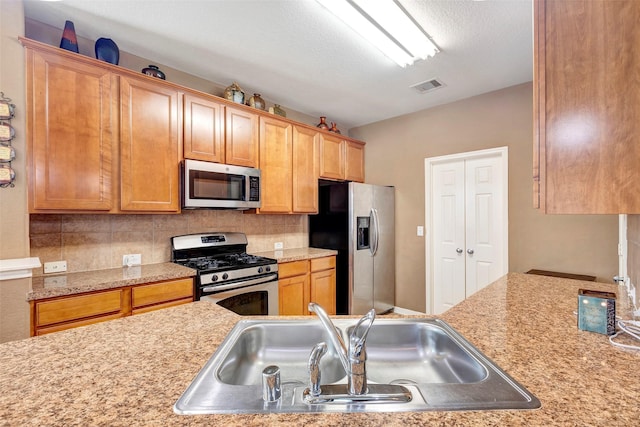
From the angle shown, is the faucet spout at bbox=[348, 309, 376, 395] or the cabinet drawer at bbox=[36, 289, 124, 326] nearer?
the faucet spout at bbox=[348, 309, 376, 395]

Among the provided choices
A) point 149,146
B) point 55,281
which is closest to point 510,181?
point 149,146

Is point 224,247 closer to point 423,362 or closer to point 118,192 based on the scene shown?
point 118,192

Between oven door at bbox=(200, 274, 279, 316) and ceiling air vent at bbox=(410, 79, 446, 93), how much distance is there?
2.41m

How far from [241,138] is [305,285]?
166cm

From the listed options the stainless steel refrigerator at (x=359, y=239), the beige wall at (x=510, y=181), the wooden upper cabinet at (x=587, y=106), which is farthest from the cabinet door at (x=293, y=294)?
the wooden upper cabinet at (x=587, y=106)

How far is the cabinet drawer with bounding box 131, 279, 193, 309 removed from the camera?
198 cm

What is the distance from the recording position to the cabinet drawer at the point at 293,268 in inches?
113

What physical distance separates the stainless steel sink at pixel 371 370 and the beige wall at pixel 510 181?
7.99ft

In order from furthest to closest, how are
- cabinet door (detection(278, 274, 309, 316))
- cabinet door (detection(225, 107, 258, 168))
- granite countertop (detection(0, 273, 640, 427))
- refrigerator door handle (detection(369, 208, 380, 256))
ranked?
1. refrigerator door handle (detection(369, 208, 380, 256))
2. cabinet door (detection(278, 274, 309, 316))
3. cabinet door (detection(225, 107, 258, 168))
4. granite countertop (detection(0, 273, 640, 427))

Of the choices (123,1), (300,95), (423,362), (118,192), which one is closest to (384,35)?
(300,95)

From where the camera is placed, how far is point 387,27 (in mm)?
2037

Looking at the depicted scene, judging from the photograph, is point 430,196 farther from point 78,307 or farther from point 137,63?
point 78,307

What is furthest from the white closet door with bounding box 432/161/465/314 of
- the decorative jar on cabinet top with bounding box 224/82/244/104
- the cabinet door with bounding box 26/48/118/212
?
the cabinet door with bounding box 26/48/118/212

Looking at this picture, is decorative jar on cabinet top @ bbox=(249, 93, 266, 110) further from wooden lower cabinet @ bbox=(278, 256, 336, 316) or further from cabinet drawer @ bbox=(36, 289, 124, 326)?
cabinet drawer @ bbox=(36, 289, 124, 326)
